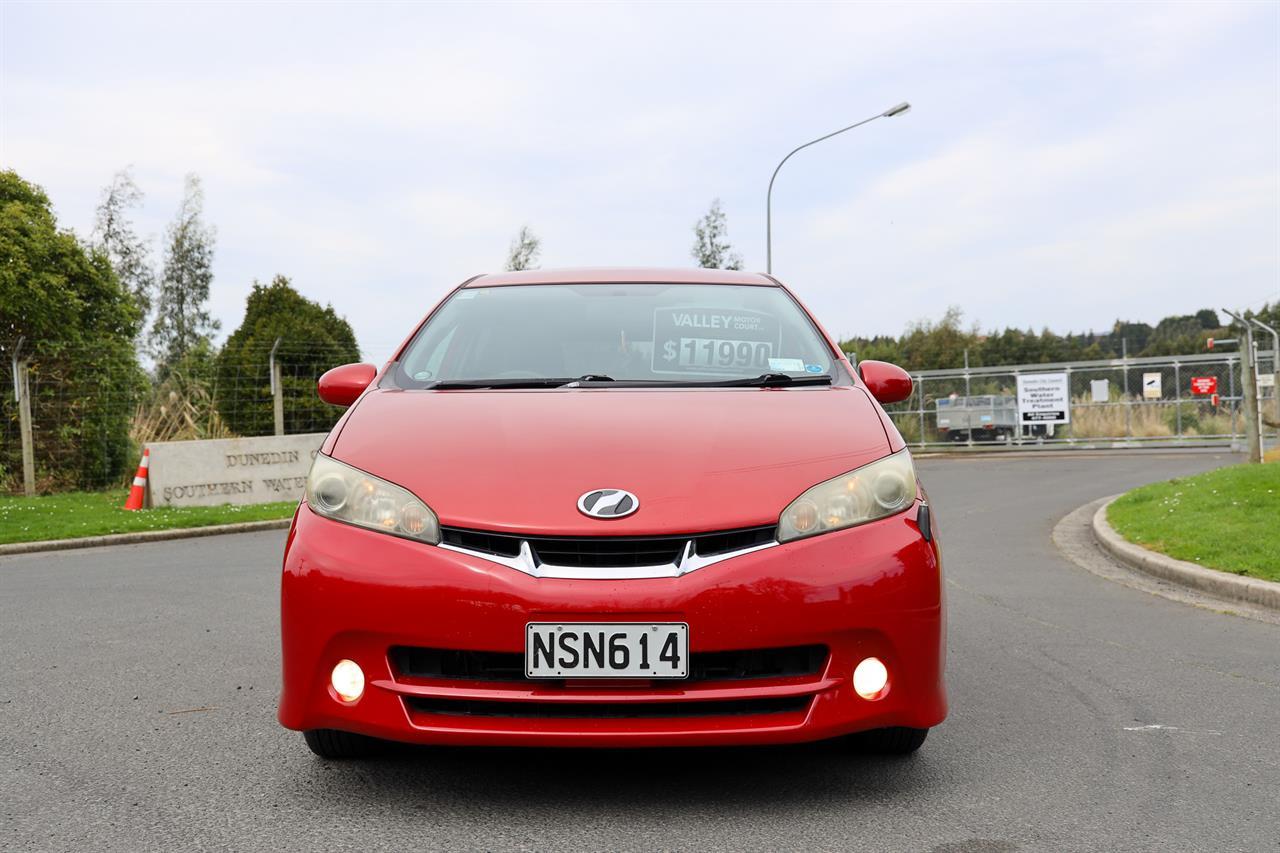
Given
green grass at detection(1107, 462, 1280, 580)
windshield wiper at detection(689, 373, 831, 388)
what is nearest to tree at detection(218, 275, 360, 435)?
green grass at detection(1107, 462, 1280, 580)

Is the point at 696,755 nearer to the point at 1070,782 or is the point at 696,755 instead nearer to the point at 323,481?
the point at 1070,782

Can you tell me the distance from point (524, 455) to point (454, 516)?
0.94ft

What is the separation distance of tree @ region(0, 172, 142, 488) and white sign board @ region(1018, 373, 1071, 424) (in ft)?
67.4

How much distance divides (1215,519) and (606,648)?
7961 millimetres

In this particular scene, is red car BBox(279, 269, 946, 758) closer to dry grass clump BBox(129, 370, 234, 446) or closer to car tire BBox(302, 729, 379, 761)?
car tire BBox(302, 729, 379, 761)

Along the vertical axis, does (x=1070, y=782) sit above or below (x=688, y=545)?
below

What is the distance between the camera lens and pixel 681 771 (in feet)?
11.5

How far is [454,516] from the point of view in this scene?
3082 millimetres

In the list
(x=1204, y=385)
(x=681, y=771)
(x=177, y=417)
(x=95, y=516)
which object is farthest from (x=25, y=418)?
(x=1204, y=385)

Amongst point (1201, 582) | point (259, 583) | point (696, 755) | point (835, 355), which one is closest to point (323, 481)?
point (696, 755)

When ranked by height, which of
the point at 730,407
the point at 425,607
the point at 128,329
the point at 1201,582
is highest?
the point at 128,329

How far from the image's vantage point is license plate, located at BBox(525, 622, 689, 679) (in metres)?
2.91

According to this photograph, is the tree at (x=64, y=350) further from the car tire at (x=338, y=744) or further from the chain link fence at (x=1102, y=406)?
the chain link fence at (x=1102, y=406)

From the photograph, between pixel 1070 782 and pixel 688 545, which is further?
pixel 1070 782
